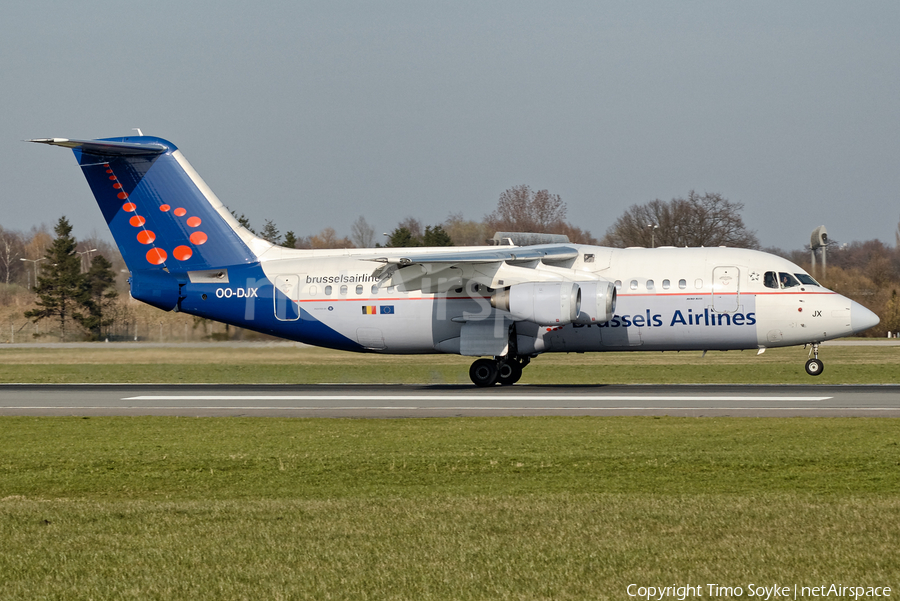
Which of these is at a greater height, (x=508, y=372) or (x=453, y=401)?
(x=508, y=372)

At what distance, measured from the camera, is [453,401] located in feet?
78.8

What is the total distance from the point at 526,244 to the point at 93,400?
14.9m

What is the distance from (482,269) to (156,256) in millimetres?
10477

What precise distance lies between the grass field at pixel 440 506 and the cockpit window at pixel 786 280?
9.42 metres

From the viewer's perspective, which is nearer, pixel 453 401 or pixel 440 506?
pixel 440 506

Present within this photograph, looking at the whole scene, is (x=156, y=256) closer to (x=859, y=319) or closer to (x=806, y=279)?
(x=806, y=279)

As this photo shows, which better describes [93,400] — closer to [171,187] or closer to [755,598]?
[171,187]

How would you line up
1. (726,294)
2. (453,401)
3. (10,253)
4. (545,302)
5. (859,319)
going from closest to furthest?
(453,401) < (545,302) < (859,319) < (726,294) < (10,253)

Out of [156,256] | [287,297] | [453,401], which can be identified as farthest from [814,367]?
[156,256]

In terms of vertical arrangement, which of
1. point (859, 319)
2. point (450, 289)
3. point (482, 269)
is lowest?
point (859, 319)

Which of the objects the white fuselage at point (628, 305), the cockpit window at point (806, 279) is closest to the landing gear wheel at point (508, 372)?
the white fuselage at point (628, 305)

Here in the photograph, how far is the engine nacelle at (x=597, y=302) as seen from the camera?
2625cm

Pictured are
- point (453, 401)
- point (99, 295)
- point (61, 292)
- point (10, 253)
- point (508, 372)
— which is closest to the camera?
point (453, 401)

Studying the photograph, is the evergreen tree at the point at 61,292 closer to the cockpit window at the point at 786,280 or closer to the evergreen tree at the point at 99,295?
the evergreen tree at the point at 99,295
